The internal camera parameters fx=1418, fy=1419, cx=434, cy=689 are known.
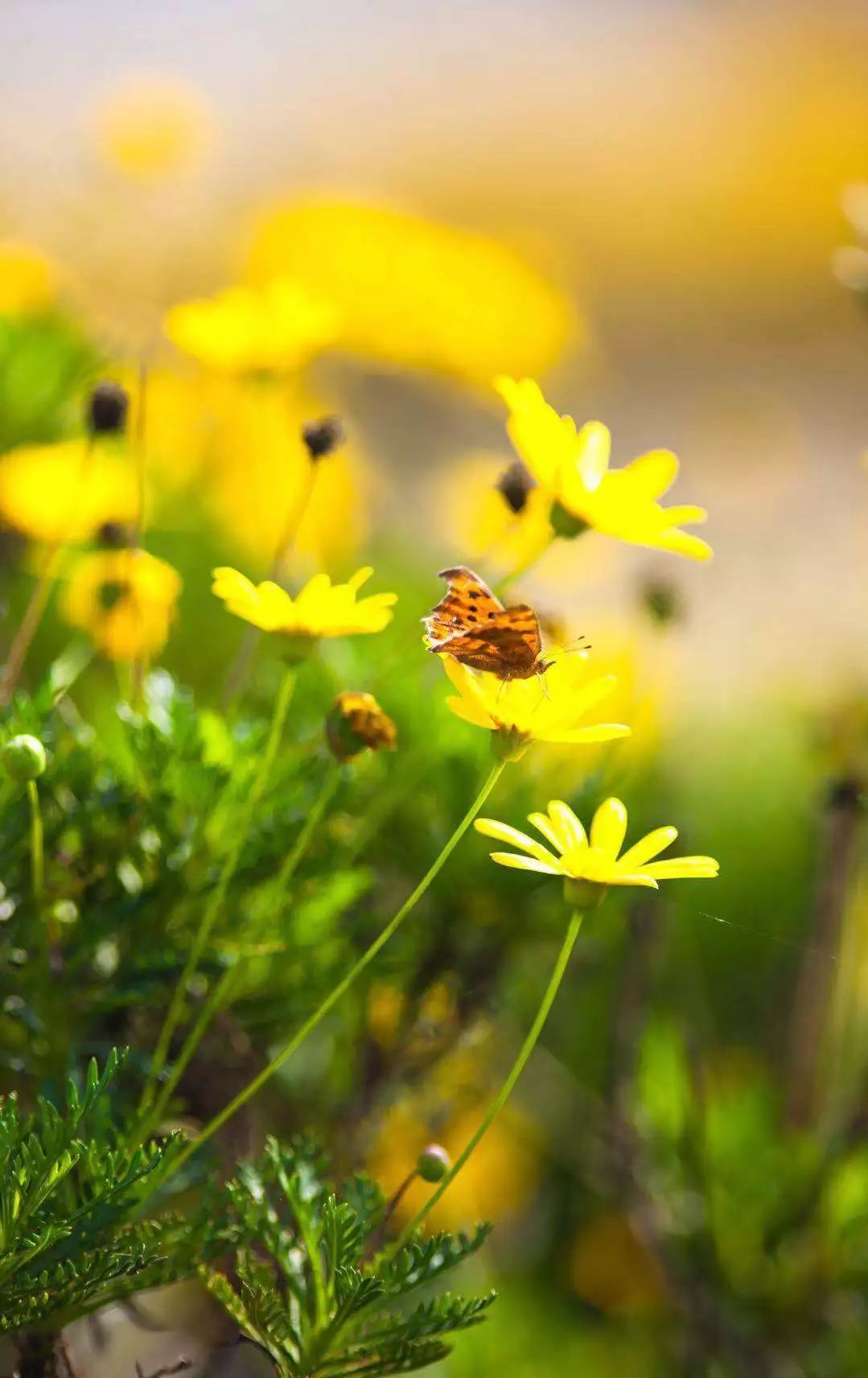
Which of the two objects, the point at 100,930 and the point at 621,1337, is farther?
the point at 621,1337

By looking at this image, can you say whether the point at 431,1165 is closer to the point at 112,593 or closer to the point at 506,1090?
the point at 506,1090

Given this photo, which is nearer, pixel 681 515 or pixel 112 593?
pixel 681 515

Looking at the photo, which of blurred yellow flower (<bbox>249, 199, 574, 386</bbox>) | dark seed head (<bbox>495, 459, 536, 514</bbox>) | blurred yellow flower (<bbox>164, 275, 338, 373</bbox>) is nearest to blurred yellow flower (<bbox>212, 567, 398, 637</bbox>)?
dark seed head (<bbox>495, 459, 536, 514</bbox>)

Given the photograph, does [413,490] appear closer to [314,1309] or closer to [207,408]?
[207,408]

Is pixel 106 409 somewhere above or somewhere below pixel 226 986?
above

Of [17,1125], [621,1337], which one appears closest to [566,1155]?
[621,1337]

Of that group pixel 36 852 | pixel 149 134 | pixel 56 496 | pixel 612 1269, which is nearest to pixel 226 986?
pixel 36 852
